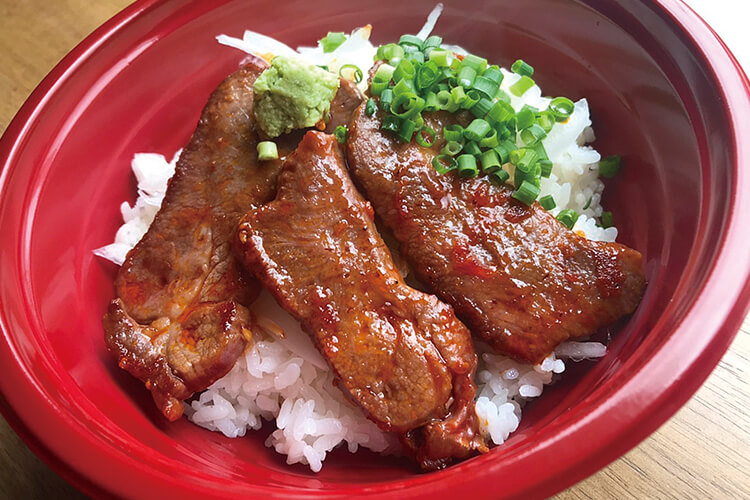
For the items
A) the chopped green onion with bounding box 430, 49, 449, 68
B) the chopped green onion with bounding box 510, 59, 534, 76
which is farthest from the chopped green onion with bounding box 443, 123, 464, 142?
the chopped green onion with bounding box 510, 59, 534, 76

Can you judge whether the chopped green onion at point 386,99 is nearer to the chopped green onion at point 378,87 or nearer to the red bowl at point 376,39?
the chopped green onion at point 378,87

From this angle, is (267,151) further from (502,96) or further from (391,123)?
(502,96)

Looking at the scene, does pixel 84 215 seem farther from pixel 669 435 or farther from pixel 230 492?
pixel 669 435

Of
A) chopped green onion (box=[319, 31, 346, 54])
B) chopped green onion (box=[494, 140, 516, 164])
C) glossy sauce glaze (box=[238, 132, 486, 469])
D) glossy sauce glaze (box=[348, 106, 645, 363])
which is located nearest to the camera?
glossy sauce glaze (box=[238, 132, 486, 469])

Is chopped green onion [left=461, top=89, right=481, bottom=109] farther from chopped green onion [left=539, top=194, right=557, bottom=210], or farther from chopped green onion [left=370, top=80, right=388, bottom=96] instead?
chopped green onion [left=539, top=194, right=557, bottom=210]

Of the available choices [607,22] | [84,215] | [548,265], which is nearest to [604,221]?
[548,265]

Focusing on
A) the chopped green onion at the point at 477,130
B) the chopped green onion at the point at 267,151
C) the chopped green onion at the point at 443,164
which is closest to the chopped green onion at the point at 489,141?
the chopped green onion at the point at 477,130

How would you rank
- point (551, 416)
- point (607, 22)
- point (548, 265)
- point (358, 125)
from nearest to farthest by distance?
point (551, 416) < point (548, 265) < point (358, 125) < point (607, 22)
